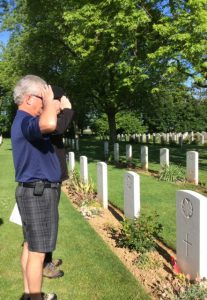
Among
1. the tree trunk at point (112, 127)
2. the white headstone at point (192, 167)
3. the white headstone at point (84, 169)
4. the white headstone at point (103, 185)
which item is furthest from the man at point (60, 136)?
the tree trunk at point (112, 127)

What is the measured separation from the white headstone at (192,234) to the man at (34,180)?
66.2 inches

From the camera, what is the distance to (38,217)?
389 cm

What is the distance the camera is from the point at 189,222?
195 inches

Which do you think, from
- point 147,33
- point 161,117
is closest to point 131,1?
point 147,33

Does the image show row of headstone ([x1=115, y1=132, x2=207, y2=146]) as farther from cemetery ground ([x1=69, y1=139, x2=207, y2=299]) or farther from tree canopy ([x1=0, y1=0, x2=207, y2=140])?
cemetery ground ([x1=69, y1=139, x2=207, y2=299])

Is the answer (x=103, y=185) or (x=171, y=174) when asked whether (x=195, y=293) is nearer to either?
(x=103, y=185)

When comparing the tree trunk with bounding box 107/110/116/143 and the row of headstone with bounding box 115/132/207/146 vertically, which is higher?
the tree trunk with bounding box 107/110/116/143

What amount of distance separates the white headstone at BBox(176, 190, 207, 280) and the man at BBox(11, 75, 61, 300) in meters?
1.68

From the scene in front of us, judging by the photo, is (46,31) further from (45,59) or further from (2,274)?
(2,274)

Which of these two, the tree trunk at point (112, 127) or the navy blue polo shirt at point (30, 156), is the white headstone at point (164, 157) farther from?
the tree trunk at point (112, 127)

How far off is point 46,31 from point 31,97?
2136 cm

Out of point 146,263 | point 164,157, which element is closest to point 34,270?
point 146,263

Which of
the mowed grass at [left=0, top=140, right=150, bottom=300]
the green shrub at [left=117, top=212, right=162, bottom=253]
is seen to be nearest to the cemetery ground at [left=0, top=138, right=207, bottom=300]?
the mowed grass at [left=0, top=140, right=150, bottom=300]

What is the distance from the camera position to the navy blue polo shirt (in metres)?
3.78
